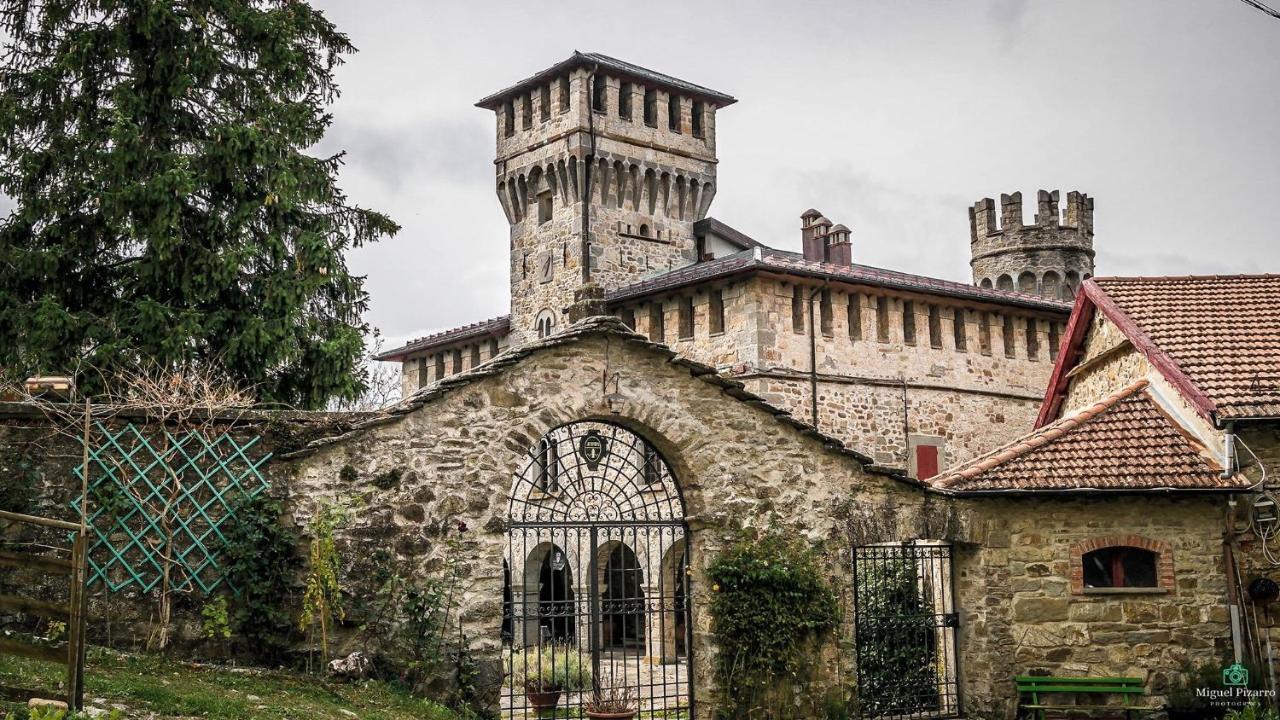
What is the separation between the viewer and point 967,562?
43.5ft

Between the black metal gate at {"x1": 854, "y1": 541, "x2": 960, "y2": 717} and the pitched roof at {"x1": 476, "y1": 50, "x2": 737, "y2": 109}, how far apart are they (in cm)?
2214

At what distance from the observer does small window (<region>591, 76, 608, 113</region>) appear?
3375cm

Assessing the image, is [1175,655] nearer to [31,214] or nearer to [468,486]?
[468,486]

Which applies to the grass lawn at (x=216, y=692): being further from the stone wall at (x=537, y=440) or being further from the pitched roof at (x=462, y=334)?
the pitched roof at (x=462, y=334)

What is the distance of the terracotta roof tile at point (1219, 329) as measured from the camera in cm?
1376

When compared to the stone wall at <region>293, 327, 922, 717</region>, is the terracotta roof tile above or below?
above

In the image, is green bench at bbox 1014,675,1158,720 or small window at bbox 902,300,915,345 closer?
green bench at bbox 1014,675,1158,720

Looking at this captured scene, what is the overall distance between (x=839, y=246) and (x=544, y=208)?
8784 millimetres

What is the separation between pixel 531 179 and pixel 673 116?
4619 millimetres

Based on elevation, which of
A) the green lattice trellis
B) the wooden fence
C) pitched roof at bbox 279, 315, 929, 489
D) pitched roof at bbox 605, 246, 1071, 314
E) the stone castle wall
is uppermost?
pitched roof at bbox 605, 246, 1071, 314

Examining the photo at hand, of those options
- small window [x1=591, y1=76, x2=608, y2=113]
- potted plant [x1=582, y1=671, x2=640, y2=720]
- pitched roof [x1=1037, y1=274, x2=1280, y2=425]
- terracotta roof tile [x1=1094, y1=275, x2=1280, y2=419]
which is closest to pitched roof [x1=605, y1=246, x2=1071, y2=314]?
small window [x1=591, y1=76, x2=608, y2=113]

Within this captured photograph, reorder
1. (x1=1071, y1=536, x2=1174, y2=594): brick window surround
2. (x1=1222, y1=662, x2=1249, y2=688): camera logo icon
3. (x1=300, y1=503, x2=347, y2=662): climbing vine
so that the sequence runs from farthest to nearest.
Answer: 1. (x1=1071, y1=536, x2=1174, y2=594): brick window surround
2. (x1=1222, y1=662, x2=1249, y2=688): camera logo icon
3. (x1=300, y1=503, x2=347, y2=662): climbing vine

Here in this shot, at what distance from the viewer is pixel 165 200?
16.7 meters

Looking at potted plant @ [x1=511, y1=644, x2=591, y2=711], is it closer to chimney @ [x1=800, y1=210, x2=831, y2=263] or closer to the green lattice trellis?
the green lattice trellis
